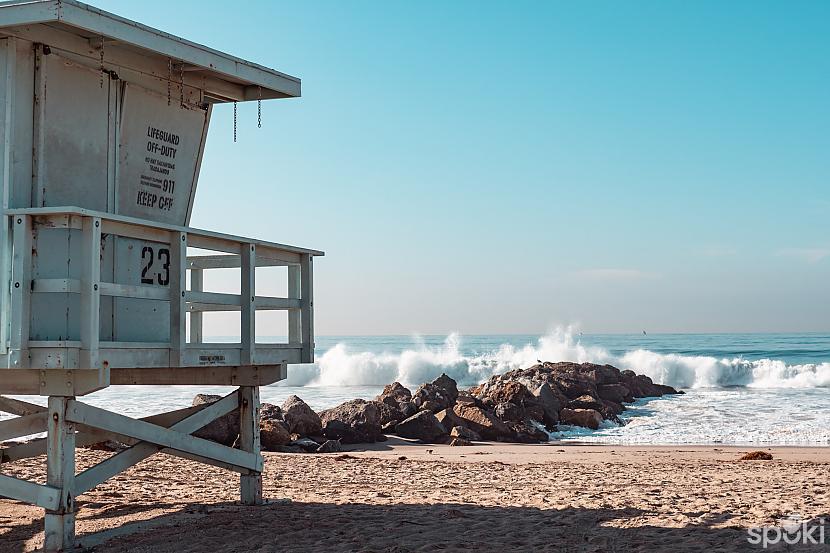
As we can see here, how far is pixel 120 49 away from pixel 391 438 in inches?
489

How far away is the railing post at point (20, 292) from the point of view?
7324 millimetres

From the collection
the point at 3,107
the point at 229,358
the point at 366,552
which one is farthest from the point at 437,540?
the point at 3,107

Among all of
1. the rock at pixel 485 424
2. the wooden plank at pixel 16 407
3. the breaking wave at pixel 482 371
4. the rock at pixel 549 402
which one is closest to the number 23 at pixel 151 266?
the wooden plank at pixel 16 407

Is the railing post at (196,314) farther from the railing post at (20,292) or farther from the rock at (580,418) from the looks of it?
the rock at (580,418)

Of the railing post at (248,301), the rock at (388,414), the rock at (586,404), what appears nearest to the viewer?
the railing post at (248,301)

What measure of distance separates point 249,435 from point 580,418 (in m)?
14.0

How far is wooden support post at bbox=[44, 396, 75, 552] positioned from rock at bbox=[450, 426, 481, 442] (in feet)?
40.1

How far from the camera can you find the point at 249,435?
10.4 meters

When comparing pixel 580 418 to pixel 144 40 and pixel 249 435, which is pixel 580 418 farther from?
pixel 144 40

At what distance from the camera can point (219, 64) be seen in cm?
942

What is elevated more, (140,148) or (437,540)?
(140,148)

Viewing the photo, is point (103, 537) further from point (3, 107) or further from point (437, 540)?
point (3, 107)

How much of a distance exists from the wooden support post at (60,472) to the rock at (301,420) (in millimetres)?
10185

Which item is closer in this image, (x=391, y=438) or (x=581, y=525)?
(x=581, y=525)
